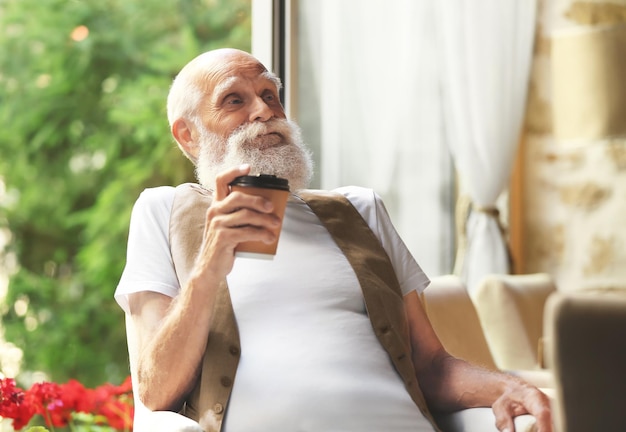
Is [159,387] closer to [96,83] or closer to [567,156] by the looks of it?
[567,156]

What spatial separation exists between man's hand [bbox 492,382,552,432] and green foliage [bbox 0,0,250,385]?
5.06m

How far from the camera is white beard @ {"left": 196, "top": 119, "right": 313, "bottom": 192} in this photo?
1890 millimetres

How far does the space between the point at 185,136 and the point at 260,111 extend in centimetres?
20

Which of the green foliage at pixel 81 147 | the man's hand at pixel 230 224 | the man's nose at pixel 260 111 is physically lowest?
the green foliage at pixel 81 147

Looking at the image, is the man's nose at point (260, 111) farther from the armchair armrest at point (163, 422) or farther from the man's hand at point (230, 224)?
the armchair armrest at point (163, 422)

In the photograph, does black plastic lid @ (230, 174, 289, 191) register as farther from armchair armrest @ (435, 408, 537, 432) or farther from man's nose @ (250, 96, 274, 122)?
armchair armrest @ (435, 408, 537, 432)

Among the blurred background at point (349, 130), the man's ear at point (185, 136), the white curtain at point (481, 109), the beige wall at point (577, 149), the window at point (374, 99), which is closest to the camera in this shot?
the man's ear at point (185, 136)

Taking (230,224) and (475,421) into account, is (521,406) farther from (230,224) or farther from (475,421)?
(230,224)

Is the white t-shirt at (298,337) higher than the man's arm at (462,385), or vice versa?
the white t-shirt at (298,337)

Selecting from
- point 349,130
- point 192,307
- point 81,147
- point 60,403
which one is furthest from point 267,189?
point 81,147

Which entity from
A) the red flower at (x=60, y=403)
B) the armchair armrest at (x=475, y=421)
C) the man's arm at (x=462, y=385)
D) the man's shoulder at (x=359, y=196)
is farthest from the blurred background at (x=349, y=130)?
the armchair armrest at (x=475, y=421)

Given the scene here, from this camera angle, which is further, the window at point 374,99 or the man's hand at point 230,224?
the window at point 374,99

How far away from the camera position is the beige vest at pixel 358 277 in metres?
1.66

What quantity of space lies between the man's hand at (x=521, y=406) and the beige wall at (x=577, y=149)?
3.08 m
